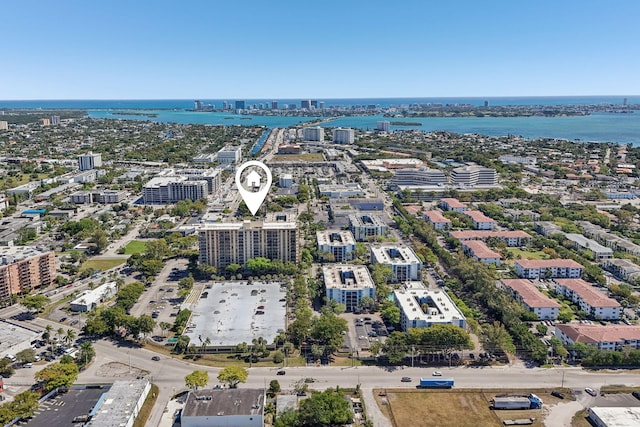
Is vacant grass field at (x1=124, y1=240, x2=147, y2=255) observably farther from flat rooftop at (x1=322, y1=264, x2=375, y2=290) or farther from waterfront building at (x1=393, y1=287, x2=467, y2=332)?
waterfront building at (x1=393, y1=287, x2=467, y2=332)

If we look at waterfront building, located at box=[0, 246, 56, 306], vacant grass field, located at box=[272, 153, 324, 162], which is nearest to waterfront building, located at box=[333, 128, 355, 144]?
vacant grass field, located at box=[272, 153, 324, 162]

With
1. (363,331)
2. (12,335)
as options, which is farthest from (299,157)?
(12,335)

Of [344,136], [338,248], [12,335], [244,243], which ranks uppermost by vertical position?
[344,136]

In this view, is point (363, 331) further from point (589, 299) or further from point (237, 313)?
point (589, 299)

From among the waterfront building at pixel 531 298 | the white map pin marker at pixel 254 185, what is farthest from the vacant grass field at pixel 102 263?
the waterfront building at pixel 531 298

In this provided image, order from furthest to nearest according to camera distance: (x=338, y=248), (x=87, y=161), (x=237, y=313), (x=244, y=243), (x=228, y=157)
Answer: (x=228, y=157), (x=87, y=161), (x=338, y=248), (x=244, y=243), (x=237, y=313)
